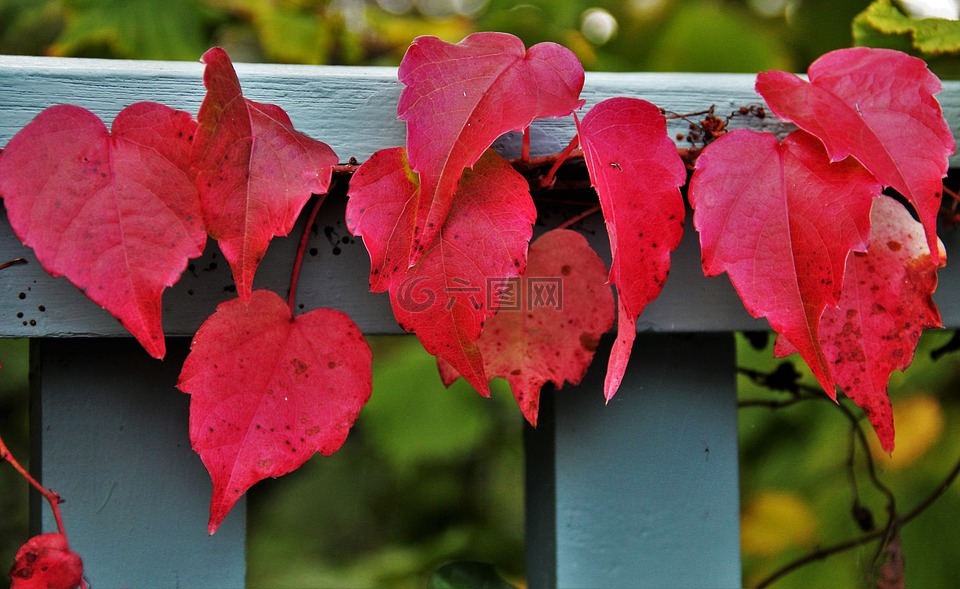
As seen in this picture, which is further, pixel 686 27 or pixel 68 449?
pixel 686 27

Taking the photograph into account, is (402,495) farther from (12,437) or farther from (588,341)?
(588,341)

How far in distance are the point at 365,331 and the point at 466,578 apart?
193 mm

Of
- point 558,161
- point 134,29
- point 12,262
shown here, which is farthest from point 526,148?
point 134,29

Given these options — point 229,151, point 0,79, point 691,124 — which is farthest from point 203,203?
point 691,124

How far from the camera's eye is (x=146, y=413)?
0.40 metres

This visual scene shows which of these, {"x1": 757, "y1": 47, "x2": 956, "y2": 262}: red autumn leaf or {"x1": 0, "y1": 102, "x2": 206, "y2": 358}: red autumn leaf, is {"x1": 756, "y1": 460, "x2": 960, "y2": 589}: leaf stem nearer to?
{"x1": 757, "y1": 47, "x2": 956, "y2": 262}: red autumn leaf

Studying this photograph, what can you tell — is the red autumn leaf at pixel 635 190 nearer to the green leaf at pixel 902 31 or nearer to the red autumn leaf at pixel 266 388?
the red autumn leaf at pixel 266 388

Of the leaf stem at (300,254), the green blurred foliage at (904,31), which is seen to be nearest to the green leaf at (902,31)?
the green blurred foliage at (904,31)

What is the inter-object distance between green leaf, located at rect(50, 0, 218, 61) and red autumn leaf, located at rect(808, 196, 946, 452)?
0.90 meters

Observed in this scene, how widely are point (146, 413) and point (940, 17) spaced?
560 millimetres

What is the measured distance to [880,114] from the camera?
336 millimetres

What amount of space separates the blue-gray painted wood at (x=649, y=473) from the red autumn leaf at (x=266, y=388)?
0.15 meters

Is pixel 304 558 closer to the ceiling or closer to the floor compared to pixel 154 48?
closer to the floor

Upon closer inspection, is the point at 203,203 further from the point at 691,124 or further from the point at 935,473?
the point at 935,473
